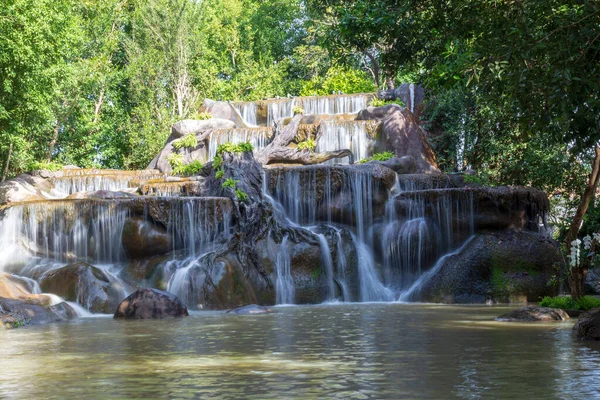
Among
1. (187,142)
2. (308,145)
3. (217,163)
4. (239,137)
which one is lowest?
(217,163)

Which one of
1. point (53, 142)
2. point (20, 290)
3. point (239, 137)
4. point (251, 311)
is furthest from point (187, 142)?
point (251, 311)

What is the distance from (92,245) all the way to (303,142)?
40.1 ft

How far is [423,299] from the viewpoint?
21.4 metres

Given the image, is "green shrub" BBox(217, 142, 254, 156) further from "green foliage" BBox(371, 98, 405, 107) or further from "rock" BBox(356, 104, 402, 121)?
"green foliage" BBox(371, 98, 405, 107)

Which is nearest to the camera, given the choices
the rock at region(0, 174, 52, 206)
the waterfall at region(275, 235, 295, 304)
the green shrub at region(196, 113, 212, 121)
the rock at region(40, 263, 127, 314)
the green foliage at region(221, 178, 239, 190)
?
the rock at region(40, 263, 127, 314)

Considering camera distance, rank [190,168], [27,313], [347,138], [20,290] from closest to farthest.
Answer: [27,313] → [20,290] → [190,168] → [347,138]

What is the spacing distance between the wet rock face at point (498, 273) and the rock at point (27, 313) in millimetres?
9633

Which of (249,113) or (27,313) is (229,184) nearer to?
(27,313)

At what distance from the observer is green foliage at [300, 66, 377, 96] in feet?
154

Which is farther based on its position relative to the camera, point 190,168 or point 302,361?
point 190,168

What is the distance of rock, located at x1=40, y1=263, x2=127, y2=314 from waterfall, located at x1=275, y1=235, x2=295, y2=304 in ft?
13.5

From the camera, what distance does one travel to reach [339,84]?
154ft

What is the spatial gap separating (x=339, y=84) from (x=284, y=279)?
27.3 m

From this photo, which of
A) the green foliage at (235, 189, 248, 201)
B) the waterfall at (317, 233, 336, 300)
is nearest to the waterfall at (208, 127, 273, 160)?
the green foliage at (235, 189, 248, 201)
